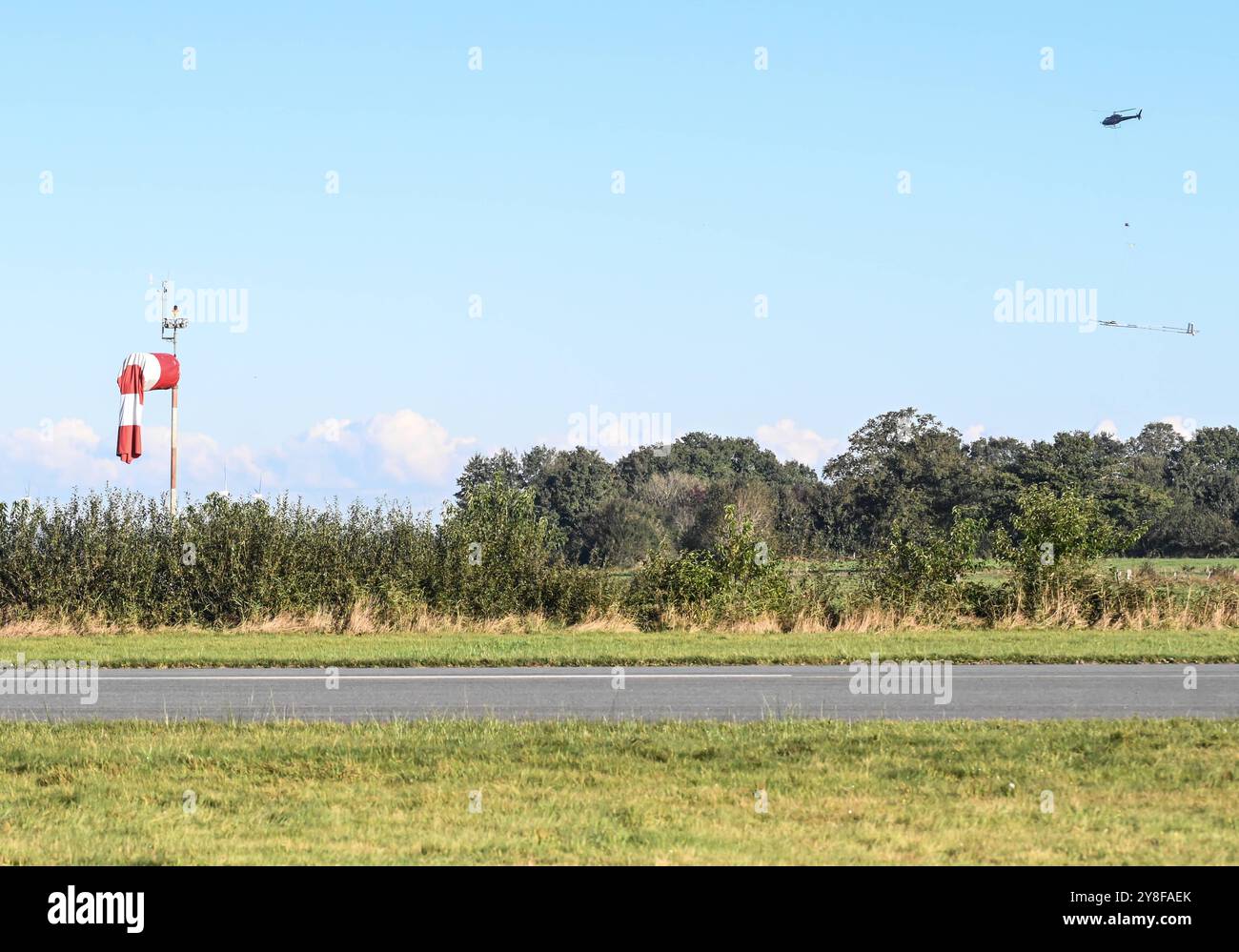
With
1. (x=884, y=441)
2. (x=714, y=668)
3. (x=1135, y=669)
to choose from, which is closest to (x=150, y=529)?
(x=714, y=668)

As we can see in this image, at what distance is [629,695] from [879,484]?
70.5 m

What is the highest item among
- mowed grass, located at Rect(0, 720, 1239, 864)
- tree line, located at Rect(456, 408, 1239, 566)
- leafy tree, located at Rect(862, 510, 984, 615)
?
tree line, located at Rect(456, 408, 1239, 566)

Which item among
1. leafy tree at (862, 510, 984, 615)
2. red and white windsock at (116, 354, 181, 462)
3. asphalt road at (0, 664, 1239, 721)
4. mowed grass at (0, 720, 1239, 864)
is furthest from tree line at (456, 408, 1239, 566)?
mowed grass at (0, 720, 1239, 864)

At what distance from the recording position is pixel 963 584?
2577 cm

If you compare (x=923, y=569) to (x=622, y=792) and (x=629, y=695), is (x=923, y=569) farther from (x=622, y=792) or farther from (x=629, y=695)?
(x=622, y=792)

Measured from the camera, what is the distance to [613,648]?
20.4 metres

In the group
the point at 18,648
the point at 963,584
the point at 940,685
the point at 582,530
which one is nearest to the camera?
the point at 940,685

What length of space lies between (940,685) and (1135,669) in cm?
359

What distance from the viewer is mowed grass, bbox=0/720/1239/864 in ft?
23.5

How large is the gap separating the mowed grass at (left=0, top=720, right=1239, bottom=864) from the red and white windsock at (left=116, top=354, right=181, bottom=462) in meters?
29.5

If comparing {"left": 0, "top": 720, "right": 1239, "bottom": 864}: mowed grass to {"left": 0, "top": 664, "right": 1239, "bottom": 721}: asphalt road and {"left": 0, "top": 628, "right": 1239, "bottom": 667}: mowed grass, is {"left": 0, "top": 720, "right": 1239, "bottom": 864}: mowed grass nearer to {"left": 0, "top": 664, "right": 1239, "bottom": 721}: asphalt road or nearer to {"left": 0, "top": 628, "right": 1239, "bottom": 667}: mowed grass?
{"left": 0, "top": 664, "right": 1239, "bottom": 721}: asphalt road

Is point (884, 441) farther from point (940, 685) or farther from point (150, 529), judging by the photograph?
point (940, 685)
